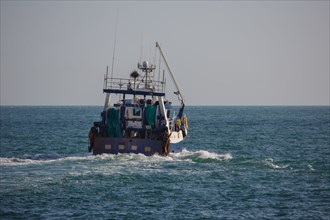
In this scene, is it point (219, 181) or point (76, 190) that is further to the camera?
point (219, 181)

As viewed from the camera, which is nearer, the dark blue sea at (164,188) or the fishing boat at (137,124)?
the dark blue sea at (164,188)

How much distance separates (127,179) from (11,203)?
8.89 metres

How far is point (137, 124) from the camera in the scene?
169 ft

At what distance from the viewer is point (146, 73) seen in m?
53.0

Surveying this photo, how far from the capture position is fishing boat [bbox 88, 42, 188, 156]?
47.8 m

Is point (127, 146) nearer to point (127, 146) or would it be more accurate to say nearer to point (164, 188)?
point (127, 146)

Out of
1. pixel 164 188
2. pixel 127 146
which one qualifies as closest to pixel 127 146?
pixel 127 146

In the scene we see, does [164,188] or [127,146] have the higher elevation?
[127,146]

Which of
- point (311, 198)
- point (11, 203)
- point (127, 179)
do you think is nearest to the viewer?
point (11, 203)

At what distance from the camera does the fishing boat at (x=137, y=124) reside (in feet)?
157

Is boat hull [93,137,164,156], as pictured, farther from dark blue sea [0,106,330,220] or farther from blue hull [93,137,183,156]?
dark blue sea [0,106,330,220]

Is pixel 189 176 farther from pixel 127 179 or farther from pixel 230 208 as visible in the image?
pixel 230 208

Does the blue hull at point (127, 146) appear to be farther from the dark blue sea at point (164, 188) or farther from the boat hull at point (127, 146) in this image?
the dark blue sea at point (164, 188)

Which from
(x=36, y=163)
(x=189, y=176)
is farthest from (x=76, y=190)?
(x=36, y=163)
